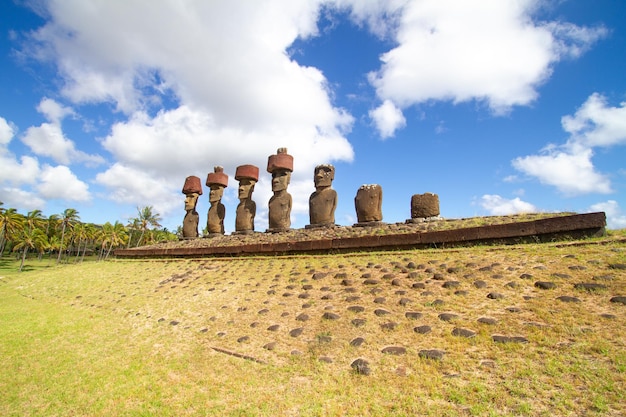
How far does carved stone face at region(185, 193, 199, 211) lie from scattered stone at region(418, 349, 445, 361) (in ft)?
60.7

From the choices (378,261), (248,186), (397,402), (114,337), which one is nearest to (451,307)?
(397,402)

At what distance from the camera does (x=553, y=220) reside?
740cm

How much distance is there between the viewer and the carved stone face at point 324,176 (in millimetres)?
13727

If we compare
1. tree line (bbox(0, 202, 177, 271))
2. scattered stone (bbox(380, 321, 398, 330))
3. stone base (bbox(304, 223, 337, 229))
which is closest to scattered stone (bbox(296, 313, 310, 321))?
scattered stone (bbox(380, 321, 398, 330))

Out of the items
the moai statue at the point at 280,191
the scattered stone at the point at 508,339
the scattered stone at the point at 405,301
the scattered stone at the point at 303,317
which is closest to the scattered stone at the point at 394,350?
the scattered stone at the point at 508,339

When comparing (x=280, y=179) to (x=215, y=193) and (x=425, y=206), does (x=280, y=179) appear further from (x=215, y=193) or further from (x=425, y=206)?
(x=425, y=206)

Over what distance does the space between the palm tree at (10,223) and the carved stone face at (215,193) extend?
28311mm

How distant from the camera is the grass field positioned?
3.03m

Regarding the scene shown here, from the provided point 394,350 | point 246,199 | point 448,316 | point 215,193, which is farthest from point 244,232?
point 394,350

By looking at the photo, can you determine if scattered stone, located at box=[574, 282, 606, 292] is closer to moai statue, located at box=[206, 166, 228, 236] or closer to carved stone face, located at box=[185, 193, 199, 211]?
moai statue, located at box=[206, 166, 228, 236]

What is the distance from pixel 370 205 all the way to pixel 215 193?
10397 millimetres

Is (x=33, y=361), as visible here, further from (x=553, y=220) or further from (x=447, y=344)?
(x=553, y=220)

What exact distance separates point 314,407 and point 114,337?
458cm

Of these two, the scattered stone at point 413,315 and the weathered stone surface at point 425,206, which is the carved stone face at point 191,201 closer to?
the weathered stone surface at point 425,206
